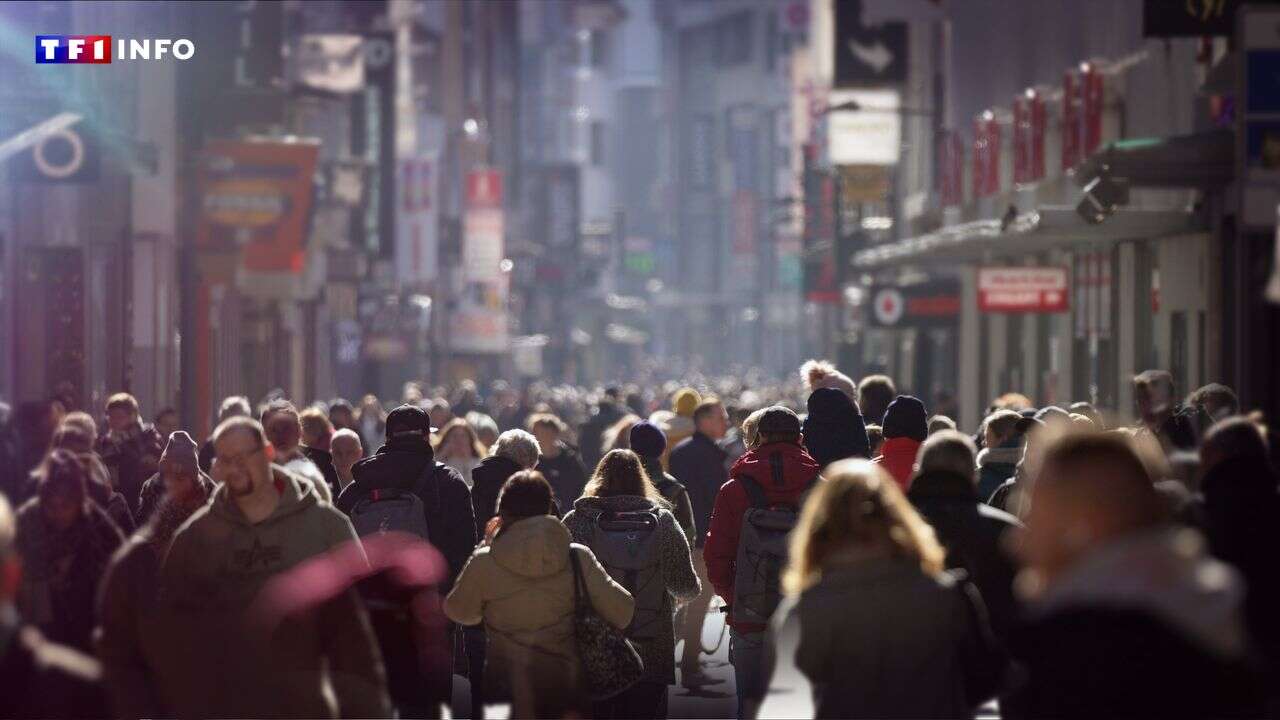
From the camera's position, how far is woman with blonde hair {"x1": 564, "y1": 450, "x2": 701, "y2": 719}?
11.9 metres

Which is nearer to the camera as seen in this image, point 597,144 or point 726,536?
point 726,536

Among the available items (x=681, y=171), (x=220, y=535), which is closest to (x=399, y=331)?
(x=220, y=535)

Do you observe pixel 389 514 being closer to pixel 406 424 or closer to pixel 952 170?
pixel 406 424

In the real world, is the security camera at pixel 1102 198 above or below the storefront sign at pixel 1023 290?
above

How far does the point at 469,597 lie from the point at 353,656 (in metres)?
1.91

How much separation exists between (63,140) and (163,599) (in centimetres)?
1560

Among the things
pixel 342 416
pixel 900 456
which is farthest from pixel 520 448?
pixel 342 416

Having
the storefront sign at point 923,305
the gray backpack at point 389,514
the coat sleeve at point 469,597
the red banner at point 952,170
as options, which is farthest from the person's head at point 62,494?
the storefront sign at point 923,305

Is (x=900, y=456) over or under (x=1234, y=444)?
under

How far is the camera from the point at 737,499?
12383 mm

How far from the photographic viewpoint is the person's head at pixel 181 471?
452 inches

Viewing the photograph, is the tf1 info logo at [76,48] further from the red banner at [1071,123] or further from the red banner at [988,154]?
the red banner at [988,154]

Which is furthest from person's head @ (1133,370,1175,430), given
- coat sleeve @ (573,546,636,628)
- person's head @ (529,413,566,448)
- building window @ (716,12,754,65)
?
building window @ (716,12,754,65)

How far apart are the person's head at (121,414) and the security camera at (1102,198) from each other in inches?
387
